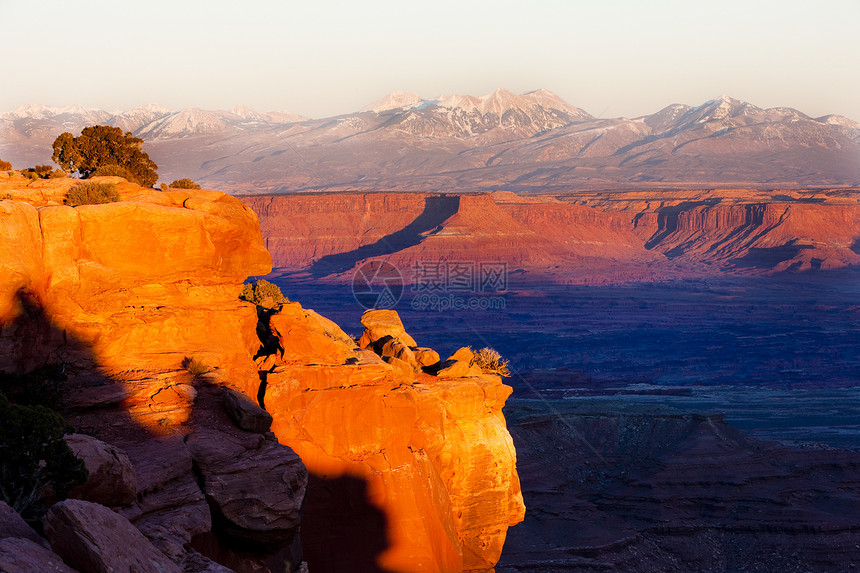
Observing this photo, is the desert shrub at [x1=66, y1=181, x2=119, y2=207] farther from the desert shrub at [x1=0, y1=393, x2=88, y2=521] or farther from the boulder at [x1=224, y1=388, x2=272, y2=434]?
the desert shrub at [x1=0, y1=393, x2=88, y2=521]

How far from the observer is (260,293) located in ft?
61.3

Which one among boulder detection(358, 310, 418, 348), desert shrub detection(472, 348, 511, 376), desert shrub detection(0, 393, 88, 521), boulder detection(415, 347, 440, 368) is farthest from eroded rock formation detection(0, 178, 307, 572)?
desert shrub detection(472, 348, 511, 376)

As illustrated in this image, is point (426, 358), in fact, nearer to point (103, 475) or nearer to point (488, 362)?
point (488, 362)

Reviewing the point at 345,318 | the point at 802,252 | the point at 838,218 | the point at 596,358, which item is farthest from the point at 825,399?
the point at 838,218

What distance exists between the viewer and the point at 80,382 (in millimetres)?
12719

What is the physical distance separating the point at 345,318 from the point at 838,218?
98.7 metres

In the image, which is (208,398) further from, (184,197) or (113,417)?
(184,197)

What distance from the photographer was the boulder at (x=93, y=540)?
6.75 metres

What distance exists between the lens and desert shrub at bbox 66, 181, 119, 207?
1478 centimetres

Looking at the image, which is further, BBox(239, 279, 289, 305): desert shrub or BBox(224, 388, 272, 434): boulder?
BBox(239, 279, 289, 305): desert shrub

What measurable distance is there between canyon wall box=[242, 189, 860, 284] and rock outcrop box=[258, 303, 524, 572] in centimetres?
10416

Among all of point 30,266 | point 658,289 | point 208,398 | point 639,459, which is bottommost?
point 658,289

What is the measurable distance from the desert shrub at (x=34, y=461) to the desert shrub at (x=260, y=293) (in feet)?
28.0

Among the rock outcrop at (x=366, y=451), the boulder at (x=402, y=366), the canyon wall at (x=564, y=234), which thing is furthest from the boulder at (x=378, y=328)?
the canyon wall at (x=564, y=234)
